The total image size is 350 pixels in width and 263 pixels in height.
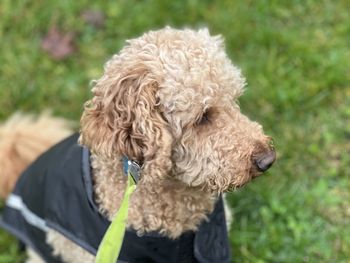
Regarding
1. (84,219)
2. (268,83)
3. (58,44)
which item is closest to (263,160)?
(84,219)

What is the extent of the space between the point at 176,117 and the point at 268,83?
154cm

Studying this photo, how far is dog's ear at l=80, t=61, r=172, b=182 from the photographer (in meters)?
2.02

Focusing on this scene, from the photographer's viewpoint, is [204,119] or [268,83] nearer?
[204,119]

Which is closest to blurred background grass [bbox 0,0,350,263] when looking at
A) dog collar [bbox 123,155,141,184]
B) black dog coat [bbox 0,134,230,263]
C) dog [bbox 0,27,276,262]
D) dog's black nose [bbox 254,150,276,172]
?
black dog coat [bbox 0,134,230,263]

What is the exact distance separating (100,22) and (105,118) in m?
2.00

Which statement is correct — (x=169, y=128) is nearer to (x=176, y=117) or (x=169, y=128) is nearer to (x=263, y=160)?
(x=176, y=117)

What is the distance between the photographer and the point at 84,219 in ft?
8.07

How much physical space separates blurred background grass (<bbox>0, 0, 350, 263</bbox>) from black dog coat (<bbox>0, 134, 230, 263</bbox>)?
56 centimetres

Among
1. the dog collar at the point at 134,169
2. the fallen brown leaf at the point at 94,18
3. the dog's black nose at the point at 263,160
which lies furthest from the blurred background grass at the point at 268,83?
the dog collar at the point at 134,169

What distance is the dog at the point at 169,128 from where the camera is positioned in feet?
6.66

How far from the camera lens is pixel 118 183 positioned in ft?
7.91

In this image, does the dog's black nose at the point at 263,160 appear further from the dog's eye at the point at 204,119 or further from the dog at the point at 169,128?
the dog's eye at the point at 204,119

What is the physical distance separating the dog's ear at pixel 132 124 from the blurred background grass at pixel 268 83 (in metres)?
1.20

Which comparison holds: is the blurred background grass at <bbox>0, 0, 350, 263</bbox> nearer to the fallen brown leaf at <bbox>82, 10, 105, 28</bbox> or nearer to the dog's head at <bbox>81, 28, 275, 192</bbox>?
the fallen brown leaf at <bbox>82, 10, 105, 28</bbox>
